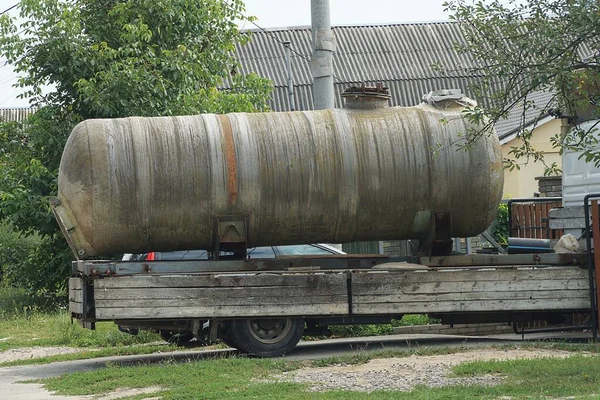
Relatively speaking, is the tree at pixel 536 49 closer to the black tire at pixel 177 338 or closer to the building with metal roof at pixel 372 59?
the black tire at pixel 177 338

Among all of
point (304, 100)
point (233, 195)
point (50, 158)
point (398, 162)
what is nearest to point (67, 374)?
point (233, 195)

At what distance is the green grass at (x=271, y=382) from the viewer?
989cm

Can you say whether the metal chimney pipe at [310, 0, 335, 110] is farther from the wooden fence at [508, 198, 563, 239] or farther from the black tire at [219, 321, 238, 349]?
the black tire at [219, 321, 238, 349]

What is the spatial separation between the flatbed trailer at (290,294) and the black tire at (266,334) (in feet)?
0.04

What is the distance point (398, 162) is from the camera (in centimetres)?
1395

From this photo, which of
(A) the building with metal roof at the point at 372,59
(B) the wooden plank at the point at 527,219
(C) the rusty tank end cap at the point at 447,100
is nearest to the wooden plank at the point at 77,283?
(C) the rusty tank end cap at the point at 447,100

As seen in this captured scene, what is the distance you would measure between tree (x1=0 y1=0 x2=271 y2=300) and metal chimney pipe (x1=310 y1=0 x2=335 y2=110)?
4.44 meters

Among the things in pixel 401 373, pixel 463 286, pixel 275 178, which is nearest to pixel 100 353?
pixel 275 178

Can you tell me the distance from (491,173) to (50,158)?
10452mm

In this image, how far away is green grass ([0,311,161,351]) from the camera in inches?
682

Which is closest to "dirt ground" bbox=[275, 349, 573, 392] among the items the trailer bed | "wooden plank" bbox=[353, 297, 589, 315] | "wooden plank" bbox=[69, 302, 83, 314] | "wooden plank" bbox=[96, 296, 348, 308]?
"wooden plank" bbox=[353, 297, 589, 315]

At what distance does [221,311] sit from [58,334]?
5.85 metres

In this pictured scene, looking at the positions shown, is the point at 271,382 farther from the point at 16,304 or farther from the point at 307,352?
the point at 16,304

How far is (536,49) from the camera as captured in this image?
35.3ft
